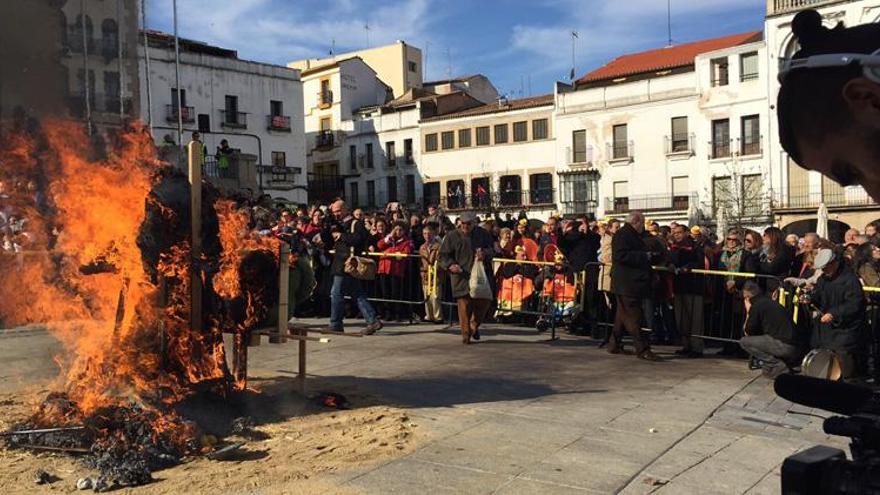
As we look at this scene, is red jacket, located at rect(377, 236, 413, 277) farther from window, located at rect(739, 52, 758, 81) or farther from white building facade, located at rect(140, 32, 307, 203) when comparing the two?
window, located at rect(739, 52, 758, 81)

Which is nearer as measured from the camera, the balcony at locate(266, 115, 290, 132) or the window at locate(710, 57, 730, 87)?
the window at locate(710, 57, 730, 87)

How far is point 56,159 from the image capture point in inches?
248

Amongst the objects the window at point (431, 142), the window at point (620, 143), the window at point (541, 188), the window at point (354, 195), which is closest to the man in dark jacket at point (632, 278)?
the window at point (620, 143)

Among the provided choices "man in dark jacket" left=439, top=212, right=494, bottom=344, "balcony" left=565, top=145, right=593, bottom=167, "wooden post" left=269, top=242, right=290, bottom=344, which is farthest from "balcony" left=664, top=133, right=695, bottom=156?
"wooden post" left=269, top=242, right=290, bottom=344

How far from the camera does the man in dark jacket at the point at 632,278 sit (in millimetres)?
9305

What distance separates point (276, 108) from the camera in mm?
46594

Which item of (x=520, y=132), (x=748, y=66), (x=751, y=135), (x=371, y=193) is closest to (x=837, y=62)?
(x=751, y=135)

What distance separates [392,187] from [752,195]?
25395 mm

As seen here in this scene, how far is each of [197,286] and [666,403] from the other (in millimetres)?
4300

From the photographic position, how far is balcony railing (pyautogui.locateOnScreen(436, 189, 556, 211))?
47903 millimetres

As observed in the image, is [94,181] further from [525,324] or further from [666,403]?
[525,324]

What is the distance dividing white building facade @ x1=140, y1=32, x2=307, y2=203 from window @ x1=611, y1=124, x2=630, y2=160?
63.6ft

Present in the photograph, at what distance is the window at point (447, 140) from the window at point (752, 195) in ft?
63.8

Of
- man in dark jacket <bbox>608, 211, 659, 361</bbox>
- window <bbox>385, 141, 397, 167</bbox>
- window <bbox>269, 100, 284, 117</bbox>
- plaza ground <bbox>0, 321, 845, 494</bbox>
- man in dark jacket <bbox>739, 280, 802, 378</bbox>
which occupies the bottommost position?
plaza ground <bbox>0, 321, 845, 494</bbox>
